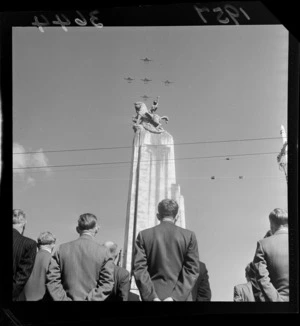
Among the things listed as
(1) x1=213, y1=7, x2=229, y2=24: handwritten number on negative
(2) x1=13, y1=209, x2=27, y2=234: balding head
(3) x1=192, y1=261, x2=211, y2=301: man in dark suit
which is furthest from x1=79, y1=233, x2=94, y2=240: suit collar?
(1) x1=213, y1=7, x2=229, y2=24: handwritten number on negative

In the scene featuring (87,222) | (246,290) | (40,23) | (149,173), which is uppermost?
(40,23)

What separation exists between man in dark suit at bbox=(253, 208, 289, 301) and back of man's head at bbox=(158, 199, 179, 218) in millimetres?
533

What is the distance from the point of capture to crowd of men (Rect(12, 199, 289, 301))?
4828 millimetres

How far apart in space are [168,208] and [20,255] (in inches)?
36.5

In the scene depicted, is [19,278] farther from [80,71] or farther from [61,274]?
[80,71]

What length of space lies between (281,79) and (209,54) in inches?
18.0

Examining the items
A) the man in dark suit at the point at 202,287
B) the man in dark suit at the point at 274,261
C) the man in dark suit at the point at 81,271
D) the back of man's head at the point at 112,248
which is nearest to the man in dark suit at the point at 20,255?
the man in dark suit at the point at 81,271

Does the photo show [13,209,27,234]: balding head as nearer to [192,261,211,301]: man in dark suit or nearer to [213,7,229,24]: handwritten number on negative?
[192,261,211,301]: man in dark suit

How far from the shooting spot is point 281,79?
491 centimetres

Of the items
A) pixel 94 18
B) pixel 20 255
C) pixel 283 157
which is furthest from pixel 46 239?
pixel 283 157

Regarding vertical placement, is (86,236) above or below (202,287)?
above

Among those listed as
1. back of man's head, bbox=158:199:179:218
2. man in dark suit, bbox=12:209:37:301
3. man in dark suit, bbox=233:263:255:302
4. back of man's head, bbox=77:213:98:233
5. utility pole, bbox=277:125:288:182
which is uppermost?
utility pole, bbox=277:125:288:182

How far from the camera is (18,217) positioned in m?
4.91

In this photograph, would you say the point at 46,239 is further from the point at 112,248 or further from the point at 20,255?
the point at 112,248
